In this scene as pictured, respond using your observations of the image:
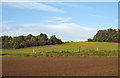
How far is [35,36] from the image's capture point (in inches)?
2581

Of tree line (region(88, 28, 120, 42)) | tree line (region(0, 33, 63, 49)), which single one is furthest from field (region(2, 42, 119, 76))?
tree line (region(88, 28, 120, 42))

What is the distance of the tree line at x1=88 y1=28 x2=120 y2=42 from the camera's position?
77156 millimetres

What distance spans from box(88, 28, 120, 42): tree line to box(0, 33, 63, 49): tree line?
Result: 77.4 feet

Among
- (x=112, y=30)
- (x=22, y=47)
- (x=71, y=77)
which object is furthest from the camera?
(x=112, y=30)

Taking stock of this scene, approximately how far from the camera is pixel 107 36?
8325cm

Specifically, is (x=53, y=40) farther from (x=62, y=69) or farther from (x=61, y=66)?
(x=62, y=69)

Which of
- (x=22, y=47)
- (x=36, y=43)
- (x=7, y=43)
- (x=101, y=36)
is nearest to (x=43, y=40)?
(x=36, y=43)

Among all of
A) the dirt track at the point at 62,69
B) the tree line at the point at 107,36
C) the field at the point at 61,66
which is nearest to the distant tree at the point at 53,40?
the tree line at the point at 107,36

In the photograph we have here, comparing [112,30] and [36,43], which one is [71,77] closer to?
[36,43]

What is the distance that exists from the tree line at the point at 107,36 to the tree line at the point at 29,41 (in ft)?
77.4

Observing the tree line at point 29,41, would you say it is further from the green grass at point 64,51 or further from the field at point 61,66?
the field at point 61,66

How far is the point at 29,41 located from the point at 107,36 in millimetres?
36279

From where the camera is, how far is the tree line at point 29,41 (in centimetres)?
6175

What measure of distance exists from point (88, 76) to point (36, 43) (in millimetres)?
50111
